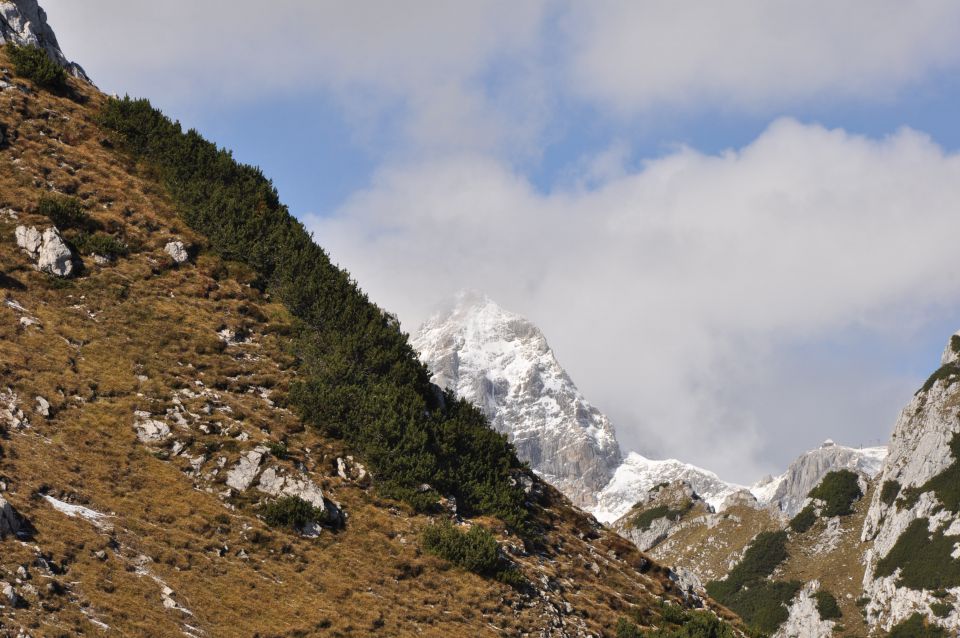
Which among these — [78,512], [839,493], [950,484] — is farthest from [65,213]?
[839,493]

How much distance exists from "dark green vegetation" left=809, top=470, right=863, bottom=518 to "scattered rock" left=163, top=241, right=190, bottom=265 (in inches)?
4180

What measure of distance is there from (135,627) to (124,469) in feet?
27.5

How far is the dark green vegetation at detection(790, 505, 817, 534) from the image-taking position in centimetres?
11700

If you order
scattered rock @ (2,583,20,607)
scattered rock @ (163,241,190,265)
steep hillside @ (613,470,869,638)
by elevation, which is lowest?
scattered rock @ (2,583,20,607)

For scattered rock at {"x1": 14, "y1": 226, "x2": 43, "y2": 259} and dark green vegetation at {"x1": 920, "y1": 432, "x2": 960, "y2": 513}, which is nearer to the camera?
scattered rock at {"x1": 14, "y1": 226, "x2": 43, "y2": 259}

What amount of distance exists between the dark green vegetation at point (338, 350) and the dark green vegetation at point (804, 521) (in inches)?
3469

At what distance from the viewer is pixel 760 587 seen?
10681 centimetres

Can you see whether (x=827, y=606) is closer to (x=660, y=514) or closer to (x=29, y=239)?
(x=660, y=514)

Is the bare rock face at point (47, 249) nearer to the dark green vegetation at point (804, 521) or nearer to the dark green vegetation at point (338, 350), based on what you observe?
the dark green vegetation at point (338, 350)

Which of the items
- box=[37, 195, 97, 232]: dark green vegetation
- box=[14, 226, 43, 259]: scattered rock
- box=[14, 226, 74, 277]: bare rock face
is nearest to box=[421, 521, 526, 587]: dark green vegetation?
box=[14, 226, 74, 277]: bare rock face

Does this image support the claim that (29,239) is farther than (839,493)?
No

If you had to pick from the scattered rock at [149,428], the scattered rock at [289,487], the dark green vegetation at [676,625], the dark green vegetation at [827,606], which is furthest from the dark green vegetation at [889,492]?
the scattered rock at [149,428]

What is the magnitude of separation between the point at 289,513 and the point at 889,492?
101 metres

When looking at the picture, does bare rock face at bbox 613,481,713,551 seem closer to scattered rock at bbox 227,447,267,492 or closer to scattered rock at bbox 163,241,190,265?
scattered rock at bbox 163,241,190,265
